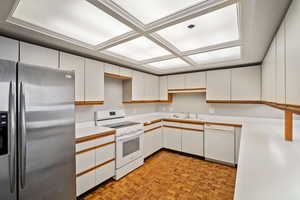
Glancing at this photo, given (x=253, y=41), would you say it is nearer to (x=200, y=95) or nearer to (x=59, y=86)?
(x=200, y=95)

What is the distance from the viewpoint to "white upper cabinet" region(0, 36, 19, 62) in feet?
A: 4.65

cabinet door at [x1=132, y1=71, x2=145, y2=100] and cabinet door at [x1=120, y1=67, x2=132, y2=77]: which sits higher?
cabinet door at [x1=120, y1=67, x2=132, y2=77]

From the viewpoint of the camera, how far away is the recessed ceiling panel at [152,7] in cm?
107

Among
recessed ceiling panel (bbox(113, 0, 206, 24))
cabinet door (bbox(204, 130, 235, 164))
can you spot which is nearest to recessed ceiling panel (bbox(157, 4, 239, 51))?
recessed ceiling panel (bbox(113, 0, 206, 24))

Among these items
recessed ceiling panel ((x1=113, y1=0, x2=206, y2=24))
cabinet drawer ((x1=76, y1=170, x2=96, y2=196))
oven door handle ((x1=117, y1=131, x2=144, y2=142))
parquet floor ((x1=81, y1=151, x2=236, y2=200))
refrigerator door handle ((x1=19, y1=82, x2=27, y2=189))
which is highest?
recessed ceiling panel ((x1=113, y1=0, x2=206, y2=24))

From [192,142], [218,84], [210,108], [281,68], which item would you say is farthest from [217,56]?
[192,142]

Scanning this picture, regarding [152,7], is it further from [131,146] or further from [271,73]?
[131,146]

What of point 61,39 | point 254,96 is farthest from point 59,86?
point 254,96

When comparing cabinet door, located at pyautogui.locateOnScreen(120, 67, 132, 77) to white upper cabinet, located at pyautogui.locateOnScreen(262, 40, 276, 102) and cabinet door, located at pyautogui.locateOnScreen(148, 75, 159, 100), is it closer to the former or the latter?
cabinet door, located at pyautogui.locateOnScreen(148, 75, 159, 100)

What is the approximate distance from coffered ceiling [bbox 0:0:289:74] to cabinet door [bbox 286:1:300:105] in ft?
0.62

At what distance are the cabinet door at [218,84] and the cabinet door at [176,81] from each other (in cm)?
66

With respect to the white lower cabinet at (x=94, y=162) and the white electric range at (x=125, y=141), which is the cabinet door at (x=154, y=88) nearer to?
the white electric range at (x=125, y=141)

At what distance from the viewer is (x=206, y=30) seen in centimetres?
148

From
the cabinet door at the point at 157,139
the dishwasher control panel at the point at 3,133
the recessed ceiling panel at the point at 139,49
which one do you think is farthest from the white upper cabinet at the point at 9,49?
the cabinet door at the point at 157,139
